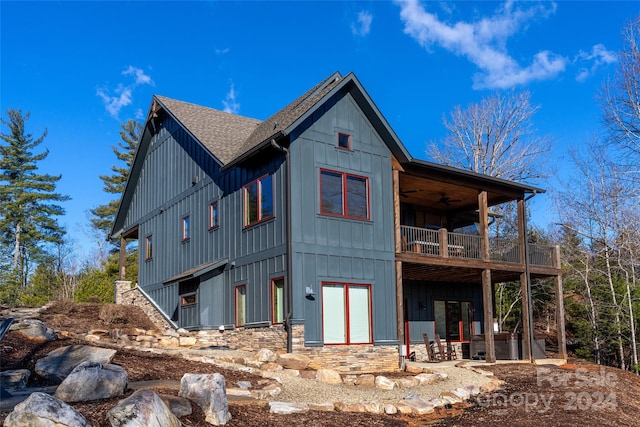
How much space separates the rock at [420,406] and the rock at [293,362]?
3182 mm

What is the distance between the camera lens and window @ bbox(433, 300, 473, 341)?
883 inches

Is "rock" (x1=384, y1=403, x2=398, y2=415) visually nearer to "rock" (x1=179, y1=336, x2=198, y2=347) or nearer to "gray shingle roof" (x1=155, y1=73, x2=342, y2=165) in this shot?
"gray shingle roof" (x1=155, y1=73, x2=342, y2=165)

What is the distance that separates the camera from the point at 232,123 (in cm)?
2211

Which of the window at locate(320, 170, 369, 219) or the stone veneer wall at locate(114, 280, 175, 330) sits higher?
the window at locate(320, 170, 369, 219)

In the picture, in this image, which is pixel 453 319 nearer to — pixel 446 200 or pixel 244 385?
pixel 446 200

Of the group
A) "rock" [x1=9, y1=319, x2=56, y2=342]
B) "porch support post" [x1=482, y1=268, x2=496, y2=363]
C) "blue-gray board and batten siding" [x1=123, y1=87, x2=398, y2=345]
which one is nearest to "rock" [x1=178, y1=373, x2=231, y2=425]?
"rock" [x1=9, y1=319, x2=56, y2=342]

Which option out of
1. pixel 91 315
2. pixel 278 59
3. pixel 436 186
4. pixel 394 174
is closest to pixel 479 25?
pixel 278 59

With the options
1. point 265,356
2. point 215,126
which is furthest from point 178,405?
point 215,126

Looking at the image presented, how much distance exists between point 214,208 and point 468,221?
10.8m

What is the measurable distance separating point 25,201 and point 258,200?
1130 inches

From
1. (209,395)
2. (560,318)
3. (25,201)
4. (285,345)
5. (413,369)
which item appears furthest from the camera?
(25,201)

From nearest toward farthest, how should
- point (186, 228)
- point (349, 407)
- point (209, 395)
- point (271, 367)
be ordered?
point (209, 395)
point (349, 407)
point (271, 367)
point (186, 228)

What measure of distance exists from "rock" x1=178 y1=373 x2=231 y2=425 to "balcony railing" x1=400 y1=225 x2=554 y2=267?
444 inches

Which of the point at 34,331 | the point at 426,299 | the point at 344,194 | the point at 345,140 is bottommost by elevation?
the point at 34,331
